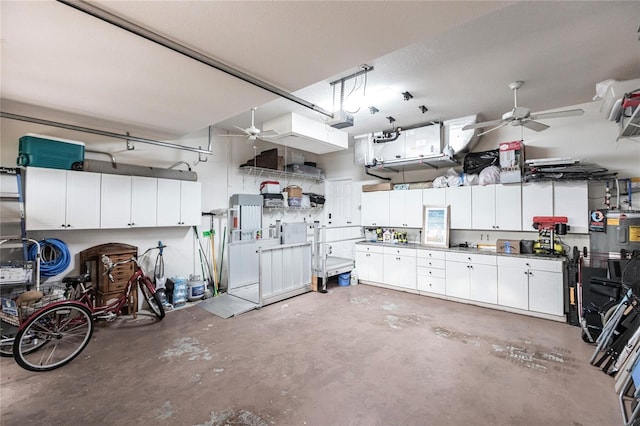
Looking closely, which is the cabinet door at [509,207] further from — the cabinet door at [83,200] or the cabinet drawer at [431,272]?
the cabinet door at [83,200]

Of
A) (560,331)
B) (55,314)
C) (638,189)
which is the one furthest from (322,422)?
(638,189)

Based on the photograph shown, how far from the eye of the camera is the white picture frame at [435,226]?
16.9ft

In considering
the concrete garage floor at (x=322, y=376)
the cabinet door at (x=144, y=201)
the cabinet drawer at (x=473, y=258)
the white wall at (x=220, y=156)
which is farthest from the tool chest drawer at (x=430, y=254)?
the cabinet door at (x=144, y=201)

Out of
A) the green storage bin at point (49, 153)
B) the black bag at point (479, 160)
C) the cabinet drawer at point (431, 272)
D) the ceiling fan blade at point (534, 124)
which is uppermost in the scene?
the ceiling fan blade at point (534, 124)

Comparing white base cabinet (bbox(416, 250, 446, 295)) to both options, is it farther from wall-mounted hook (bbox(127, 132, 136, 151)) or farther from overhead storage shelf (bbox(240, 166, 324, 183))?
wall-mounted hook (bbox(127, 132, 136, 151))

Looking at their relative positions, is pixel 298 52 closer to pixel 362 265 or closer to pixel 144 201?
pixel 144 201

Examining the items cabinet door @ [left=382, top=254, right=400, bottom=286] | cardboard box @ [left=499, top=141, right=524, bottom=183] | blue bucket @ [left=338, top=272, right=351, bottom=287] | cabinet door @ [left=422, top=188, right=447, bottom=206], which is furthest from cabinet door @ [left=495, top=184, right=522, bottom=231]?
blue bucket @ [left=338, top=272, right=351, bottom=287]

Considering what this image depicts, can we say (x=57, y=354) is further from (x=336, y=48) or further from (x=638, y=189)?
(x=638, y=189)

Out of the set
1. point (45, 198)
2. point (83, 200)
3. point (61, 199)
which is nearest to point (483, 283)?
point (83, 200)

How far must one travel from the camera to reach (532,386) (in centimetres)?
Answer: 246

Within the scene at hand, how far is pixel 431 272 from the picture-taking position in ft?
16.5

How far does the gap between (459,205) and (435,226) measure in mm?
583

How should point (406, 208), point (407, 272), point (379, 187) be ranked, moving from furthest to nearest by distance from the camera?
point (379, 187) → point (406, 208) → point (407, 272)

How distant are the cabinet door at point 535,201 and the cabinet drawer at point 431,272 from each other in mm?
1469
